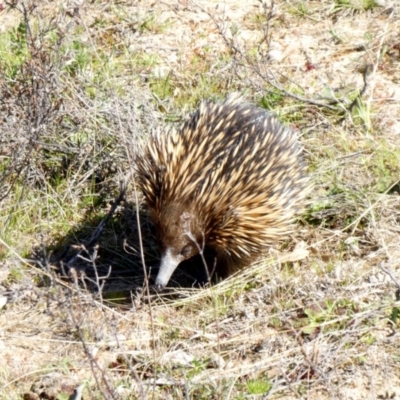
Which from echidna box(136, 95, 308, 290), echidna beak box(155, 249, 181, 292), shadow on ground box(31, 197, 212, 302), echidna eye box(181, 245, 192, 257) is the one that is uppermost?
echidna box(136, 95, 308, 290)

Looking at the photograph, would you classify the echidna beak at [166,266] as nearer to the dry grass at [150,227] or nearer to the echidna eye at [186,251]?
the echidna eye at [186,251]

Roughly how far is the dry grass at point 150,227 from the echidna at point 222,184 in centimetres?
27

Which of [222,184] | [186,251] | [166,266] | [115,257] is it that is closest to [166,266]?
[166,266]

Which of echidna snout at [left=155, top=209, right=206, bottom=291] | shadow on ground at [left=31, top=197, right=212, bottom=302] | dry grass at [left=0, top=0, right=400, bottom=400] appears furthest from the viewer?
shadow on ground at [left=31, top=197, right=212, bottom=302]

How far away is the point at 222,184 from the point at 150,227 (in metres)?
0.97

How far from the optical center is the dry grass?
150 inches

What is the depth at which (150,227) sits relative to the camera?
16.0 ft

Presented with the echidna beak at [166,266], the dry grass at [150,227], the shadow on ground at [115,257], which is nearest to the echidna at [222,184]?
the echidna beak at [166,266]

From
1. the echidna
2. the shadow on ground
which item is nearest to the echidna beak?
the echidna

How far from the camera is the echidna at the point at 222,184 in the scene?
3980mm

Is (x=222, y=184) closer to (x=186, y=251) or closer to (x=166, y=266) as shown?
(x=186, y=251)

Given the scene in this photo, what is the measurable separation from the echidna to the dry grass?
0.87ft

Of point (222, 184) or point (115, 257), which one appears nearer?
point (222, 184)

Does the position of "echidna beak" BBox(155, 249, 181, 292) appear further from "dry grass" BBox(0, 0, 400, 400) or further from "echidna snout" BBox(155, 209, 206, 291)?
"dry grass" BBox(0, 0, 400, 400)
